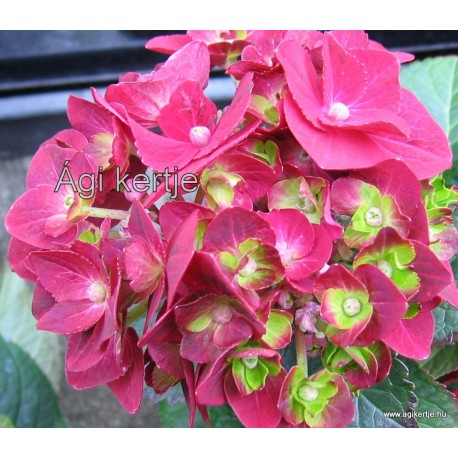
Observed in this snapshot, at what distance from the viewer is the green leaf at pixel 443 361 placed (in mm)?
673

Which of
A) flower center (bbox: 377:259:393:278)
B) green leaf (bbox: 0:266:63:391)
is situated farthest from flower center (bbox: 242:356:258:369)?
green leaf (bbox: 0:266:63:391)

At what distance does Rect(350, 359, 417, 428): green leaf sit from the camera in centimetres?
51

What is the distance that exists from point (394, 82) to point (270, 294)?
0.19 metres

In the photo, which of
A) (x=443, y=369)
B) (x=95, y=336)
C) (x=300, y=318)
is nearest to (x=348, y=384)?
(x=300, y=318)

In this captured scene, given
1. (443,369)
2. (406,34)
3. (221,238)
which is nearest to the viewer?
(221,238)

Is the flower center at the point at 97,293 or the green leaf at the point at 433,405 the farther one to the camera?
the green leaf at the point at 433,405

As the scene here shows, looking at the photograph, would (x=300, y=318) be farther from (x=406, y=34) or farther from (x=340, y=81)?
(x=406, y=34)

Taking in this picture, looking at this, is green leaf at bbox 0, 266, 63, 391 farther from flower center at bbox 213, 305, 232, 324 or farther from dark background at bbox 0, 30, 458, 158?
flower center at bbox 213, 305, 232, 324

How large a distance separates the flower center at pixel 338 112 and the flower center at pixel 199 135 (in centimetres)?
9

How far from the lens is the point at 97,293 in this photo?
1.39ft

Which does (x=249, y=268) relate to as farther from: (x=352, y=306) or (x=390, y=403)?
(x=390, y=403)

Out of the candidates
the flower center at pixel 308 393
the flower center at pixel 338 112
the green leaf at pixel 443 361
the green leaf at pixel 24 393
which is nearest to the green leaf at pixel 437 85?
the green leaf at pixel 443 361

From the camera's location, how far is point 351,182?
0.41 metres

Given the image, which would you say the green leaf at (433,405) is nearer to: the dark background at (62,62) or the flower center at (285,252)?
the flower center at (285,252)
